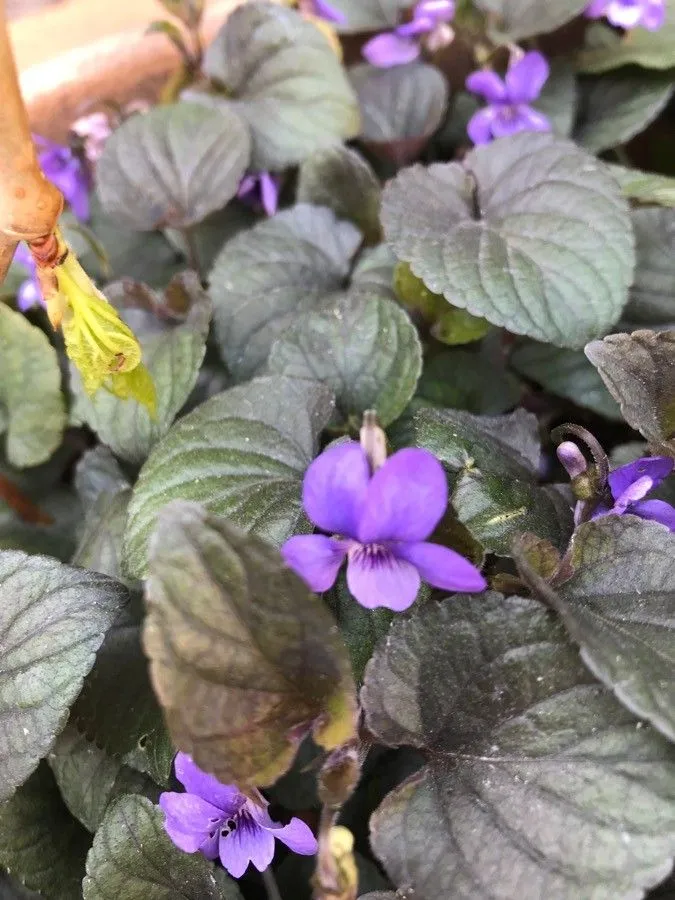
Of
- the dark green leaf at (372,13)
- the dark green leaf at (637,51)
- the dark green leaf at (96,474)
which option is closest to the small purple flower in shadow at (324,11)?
the dark green leaf at (372,13)

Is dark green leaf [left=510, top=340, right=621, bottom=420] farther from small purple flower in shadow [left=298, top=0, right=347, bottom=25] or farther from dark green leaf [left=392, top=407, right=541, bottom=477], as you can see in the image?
small purple flower in shadow [left=298, top=0, right=347, bottom=25]

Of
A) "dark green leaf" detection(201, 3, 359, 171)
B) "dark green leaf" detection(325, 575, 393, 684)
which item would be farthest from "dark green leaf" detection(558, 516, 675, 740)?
"dark green leaf" detection(201, 3, 359, 171)

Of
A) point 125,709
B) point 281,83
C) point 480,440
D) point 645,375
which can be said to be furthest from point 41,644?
point 281,83

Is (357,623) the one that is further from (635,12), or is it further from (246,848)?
(635,12)

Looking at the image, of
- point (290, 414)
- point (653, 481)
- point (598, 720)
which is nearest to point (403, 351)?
point (290, 414)

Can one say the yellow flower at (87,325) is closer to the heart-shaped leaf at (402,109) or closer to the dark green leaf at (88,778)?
the dark green leaf at (88,778)

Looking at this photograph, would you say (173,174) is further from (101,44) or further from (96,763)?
(96,763)
